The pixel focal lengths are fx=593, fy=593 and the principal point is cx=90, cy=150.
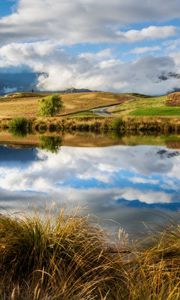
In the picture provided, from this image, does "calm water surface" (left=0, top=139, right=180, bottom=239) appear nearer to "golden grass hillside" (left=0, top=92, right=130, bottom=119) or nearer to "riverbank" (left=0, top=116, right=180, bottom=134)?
"riverbank" (left=0, top=116, right=180, bottom=134)

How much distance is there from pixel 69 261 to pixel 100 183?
19205mm

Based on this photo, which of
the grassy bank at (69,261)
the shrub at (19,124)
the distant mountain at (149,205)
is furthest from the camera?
the shrub at (19,124)

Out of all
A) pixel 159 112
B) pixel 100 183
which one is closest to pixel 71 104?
pixel 159 112

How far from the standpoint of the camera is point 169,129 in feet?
259

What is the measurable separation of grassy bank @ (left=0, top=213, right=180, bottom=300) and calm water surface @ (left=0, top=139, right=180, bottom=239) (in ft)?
2.04

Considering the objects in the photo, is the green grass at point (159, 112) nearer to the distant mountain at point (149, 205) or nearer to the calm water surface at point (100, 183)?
the calm water surface at point (100, 183)

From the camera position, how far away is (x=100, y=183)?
2814 cm

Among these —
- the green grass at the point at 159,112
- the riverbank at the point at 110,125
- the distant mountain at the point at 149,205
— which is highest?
the green grass at the point at 159,112

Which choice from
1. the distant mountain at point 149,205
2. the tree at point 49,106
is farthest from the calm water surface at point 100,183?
the tree at point 49,106

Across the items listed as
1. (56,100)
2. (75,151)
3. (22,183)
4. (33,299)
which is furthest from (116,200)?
(56,100)

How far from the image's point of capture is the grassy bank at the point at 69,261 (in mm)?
8281

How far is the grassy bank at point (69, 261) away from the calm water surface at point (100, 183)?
0.62 meters

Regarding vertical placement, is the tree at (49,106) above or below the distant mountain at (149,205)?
above

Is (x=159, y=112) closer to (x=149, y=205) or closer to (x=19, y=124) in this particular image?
(x=19, y=124)
